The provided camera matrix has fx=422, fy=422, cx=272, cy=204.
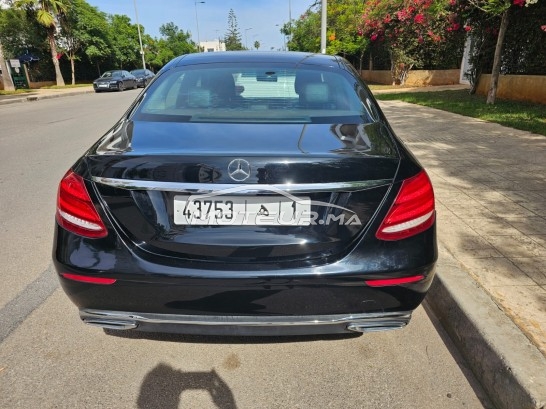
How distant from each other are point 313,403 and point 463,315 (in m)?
1.01

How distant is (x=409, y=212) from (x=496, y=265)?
150 cm

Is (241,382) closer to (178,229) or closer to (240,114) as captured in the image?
(178,229)

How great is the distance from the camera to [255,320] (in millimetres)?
1876

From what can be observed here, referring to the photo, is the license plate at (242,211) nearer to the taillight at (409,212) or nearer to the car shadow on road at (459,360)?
the taillight at (409,212)

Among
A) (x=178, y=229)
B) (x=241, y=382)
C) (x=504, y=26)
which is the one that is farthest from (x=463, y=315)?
(x=504, y=26)

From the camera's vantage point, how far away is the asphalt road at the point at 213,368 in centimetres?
204

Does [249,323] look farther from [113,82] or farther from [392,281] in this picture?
[113,82]

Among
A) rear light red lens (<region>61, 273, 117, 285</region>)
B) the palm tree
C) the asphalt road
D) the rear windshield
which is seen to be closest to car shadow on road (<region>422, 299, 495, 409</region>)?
the asphalt road

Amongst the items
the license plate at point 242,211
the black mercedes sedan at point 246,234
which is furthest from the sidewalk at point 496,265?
the license plate at point 242,211

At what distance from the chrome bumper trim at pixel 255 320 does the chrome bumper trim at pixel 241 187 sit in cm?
57

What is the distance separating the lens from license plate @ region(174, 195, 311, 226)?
1.75 meters

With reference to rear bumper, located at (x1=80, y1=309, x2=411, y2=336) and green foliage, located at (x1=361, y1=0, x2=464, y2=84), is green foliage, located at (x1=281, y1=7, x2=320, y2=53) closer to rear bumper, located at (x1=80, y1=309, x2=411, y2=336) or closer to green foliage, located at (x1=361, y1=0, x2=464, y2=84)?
green foliage, located at (x1=361, y1=0, x2=464, y2=84)

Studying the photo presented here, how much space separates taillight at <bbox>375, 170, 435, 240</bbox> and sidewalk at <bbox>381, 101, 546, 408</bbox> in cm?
78

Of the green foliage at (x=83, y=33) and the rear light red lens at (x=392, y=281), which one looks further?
the green foliage at (x=83, y=33)
